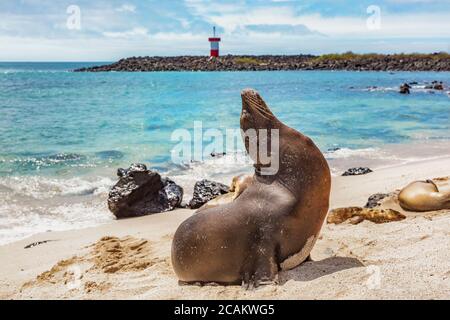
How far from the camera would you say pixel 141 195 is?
909cm

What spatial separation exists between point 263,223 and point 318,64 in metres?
81.5

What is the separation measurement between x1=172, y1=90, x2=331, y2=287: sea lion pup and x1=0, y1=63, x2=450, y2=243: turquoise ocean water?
408 cm

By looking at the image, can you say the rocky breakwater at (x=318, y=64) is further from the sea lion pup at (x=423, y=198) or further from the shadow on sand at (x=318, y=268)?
the shadow on sand at (x=318, y=268)

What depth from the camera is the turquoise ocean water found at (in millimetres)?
9883

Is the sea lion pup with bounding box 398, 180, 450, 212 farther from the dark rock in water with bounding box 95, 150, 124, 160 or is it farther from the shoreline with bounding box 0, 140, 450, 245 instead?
the dark rock in water with bounding box 95, 150, 124, 160

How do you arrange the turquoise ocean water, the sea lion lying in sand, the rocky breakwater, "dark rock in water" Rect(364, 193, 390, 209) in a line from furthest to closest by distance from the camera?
the rocky breakwater, the turquoise ocean water, "dark rock in water" Rect(364, 193, 390, 209), the sea lion lying in sand

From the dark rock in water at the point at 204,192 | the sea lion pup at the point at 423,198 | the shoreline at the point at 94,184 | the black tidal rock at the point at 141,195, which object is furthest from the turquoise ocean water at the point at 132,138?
the sea lion pup at the point at 423,198

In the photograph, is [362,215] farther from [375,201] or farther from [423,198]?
[375,201]

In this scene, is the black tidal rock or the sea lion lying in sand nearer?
the sea lion lying in sand

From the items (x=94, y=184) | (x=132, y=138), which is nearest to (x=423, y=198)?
(x=94, y=184)

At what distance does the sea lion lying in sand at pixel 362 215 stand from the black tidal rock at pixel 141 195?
11.0 ft

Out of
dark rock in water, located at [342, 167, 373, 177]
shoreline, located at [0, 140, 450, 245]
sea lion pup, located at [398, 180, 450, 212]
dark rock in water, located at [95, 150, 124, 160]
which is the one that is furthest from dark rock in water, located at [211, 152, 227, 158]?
sea lion pup, located at [398, 180, 450, 212]

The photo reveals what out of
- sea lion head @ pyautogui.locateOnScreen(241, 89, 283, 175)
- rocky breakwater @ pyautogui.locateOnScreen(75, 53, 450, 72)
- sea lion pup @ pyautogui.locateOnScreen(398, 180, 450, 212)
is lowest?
sea lion pup @ pyautogui.locateOnScreen(398, 180, 450, 212)

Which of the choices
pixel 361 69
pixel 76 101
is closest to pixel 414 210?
pixel 76 101
